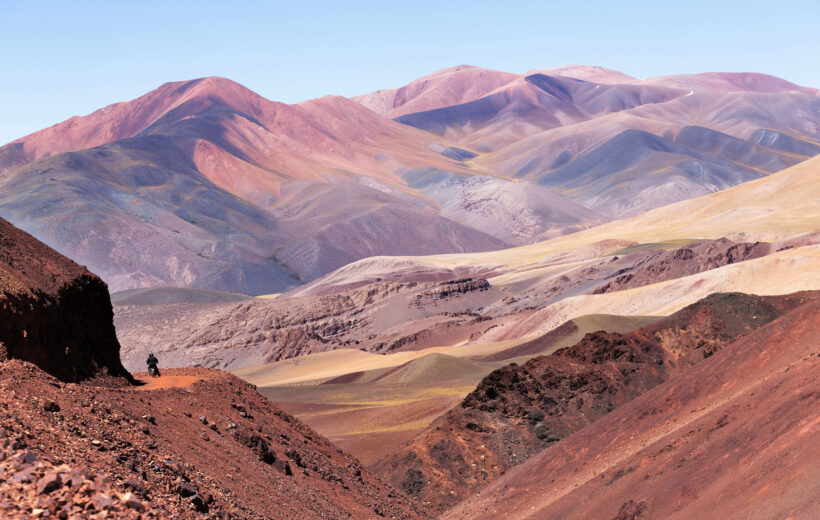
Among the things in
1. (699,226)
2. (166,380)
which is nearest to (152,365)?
(166,380)

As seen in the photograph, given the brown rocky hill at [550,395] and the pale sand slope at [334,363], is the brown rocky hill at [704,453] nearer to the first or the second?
the brown rocky hill at [550,395]

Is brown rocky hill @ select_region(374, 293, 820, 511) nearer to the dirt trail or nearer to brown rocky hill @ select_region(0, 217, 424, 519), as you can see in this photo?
brown rocky hill @ select_region(0, 217, 424, 519)

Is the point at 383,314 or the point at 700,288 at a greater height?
the point at 700,288

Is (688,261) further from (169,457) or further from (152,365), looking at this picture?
(169,457)

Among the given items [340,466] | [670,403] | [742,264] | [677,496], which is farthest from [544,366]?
[742,264]

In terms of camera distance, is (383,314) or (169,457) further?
(383,314)
